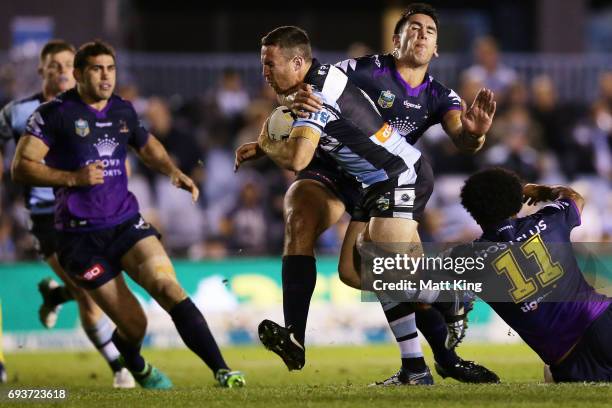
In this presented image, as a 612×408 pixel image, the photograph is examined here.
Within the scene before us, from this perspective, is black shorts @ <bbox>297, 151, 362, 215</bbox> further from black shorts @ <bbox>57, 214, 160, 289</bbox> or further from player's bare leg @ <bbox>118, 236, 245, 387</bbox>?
black shorts @ <bbox>57, 214, 160, 289</bbox>

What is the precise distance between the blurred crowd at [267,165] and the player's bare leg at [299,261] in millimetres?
7033

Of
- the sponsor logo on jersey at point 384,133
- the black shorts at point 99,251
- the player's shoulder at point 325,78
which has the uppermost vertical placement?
the player's shoulder at point 325,78

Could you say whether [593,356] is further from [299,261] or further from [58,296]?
[58,296]

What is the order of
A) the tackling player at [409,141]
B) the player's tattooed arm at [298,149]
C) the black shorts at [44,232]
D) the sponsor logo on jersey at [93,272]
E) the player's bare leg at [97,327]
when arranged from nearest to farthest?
the player's tattooed arm at [298,149] → the tackling player at [409,141] → the sponsor logo on jersey at [93,272] → the player's bare leg at [97,327] → the black shorts at [44,232]

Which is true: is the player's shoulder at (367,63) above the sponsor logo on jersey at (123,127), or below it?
above

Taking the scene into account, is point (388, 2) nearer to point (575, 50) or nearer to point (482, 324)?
point (575, 50)

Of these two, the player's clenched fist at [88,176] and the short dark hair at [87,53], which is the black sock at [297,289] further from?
the short dark hair at [87,53]

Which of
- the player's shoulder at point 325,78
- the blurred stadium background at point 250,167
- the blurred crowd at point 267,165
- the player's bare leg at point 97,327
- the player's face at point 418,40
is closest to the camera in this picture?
the player's shoulder at point 325,78

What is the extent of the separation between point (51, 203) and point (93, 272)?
1.94 m

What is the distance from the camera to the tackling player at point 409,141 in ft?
24.9

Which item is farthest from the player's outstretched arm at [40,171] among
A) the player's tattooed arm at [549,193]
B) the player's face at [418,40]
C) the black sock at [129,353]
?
the player's tattooed arm at [549,193]

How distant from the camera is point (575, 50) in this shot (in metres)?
20.6

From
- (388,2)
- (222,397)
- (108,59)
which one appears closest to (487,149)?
(388,2)

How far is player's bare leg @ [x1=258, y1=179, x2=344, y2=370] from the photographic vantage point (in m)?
7.22
